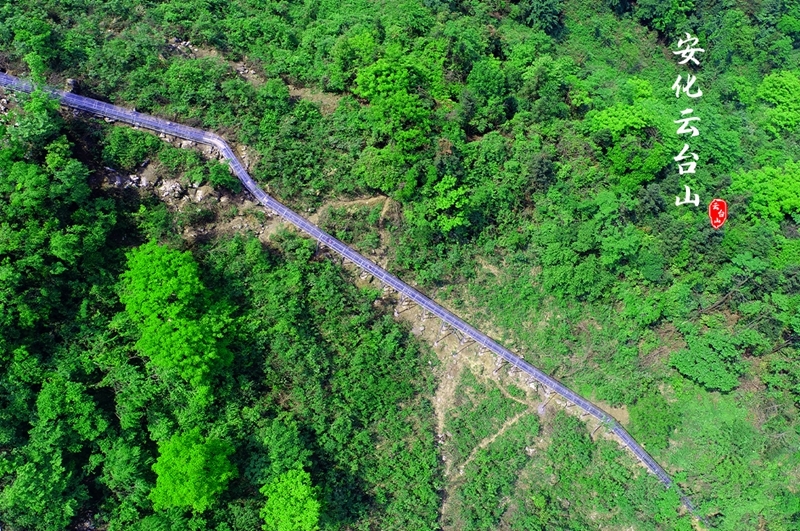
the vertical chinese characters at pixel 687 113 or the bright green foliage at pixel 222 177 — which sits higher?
the vertical chinese characters at pixel 687 113

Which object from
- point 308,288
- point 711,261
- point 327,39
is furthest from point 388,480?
point 327,39

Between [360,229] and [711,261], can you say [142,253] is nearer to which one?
[360,229]

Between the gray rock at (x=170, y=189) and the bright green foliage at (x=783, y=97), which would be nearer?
the gray rock at (x=170, y=189)

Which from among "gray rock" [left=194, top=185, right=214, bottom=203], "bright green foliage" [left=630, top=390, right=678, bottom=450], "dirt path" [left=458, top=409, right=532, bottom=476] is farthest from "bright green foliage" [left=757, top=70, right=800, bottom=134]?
"gray rock" [left=194, top=185, right=214, bottom=203]

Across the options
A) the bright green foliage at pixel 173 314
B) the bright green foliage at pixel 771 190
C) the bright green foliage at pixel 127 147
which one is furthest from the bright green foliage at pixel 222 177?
the bright green foliage at pixel 771 190

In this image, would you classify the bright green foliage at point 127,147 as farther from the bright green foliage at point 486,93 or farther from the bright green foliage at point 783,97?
the bright green foliage at point 783,97

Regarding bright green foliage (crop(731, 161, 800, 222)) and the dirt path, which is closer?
the dirt path

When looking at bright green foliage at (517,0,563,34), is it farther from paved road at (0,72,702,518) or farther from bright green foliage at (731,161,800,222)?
paved road at (0,72,702,518)

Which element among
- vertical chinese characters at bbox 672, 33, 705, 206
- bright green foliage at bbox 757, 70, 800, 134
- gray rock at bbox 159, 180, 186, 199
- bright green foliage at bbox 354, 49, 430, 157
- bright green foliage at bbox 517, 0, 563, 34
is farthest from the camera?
bright green foliage at bbox 757, 70, 800, 134
